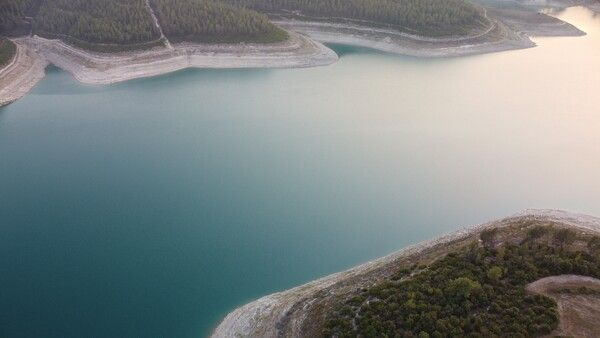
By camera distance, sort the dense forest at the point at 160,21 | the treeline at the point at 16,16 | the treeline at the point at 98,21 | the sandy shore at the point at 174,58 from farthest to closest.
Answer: the treeline at the point at 16,16, the dense forest at the point at 160,21, the treeline at the point at 98,21, the sandy shore at the point at 174,58

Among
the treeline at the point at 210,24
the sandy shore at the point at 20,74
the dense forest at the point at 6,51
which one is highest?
the treeline at the point at 210,24

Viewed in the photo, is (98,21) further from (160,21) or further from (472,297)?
(472,297)

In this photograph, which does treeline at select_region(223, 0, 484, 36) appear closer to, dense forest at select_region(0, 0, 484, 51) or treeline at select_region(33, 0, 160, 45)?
dense forest at select_region(0, 0, 484, 51)

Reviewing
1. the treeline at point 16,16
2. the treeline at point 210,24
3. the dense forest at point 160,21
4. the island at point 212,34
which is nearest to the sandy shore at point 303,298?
the island at point 212,34

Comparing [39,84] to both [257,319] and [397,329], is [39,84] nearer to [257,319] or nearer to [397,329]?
[257,319]

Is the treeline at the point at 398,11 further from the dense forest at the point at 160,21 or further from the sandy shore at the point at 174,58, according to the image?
the sandy shore at the point at 174,58

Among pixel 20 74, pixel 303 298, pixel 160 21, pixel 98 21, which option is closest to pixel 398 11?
pixel 160 21
